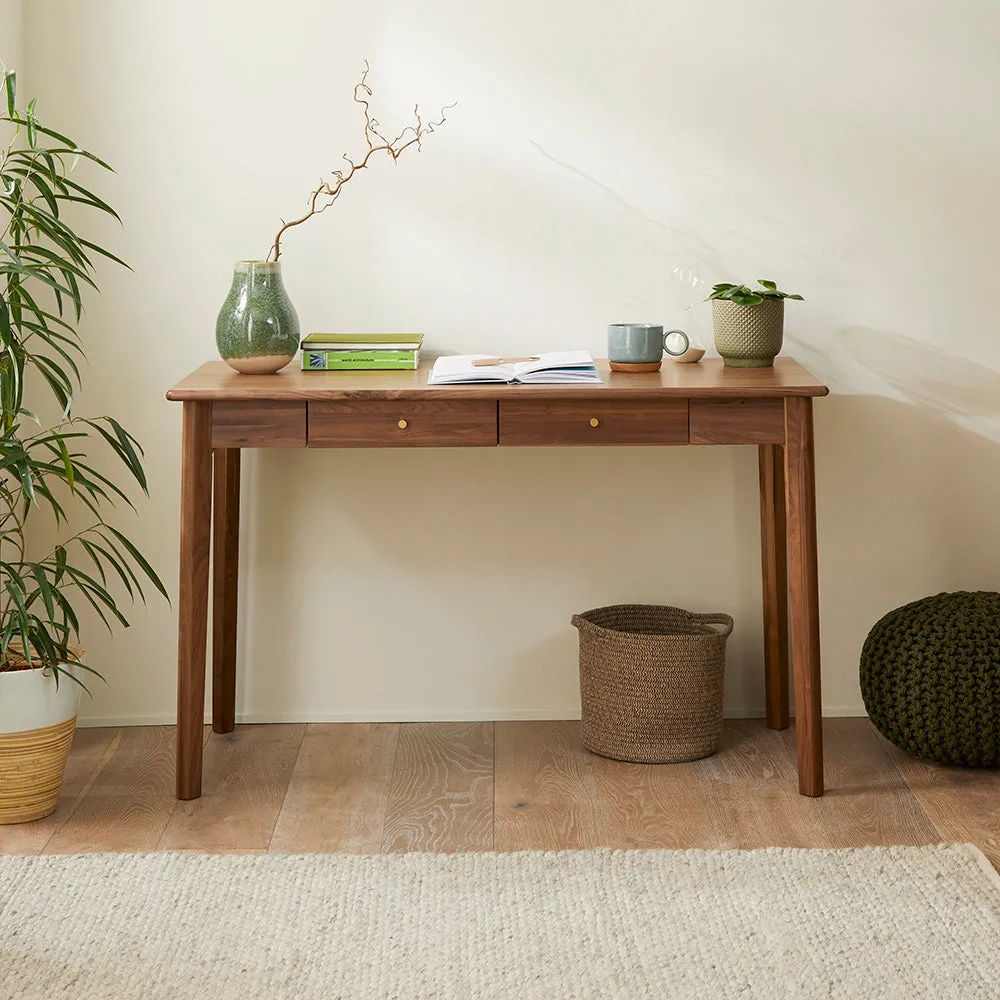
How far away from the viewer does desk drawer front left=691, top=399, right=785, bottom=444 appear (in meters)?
2.38

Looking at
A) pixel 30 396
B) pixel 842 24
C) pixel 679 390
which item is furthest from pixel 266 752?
pixel 842 24

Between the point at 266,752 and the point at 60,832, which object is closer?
the point at 60,832

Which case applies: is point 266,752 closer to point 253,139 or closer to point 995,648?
point 253,139

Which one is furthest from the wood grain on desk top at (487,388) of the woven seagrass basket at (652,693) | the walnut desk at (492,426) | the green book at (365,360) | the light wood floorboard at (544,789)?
the light wood floorboard at (544,789)

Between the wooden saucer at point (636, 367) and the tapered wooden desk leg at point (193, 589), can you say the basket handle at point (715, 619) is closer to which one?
the wooden saucer at point (636, 367)

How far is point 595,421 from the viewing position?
93.7 inches

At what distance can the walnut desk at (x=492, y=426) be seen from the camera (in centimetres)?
235

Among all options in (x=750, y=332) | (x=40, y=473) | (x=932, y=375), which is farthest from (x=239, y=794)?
(x=932, y=375)

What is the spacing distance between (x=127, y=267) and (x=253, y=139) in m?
0.39

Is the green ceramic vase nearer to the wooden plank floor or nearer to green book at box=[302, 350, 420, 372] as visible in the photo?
green book at box=[302, 350, 420, 372]

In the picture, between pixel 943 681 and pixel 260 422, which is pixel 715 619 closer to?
pixel 943 681

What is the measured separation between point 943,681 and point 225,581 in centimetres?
153

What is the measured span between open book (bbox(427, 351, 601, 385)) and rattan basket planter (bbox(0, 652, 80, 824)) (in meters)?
0.92

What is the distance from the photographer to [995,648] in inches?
99.4
